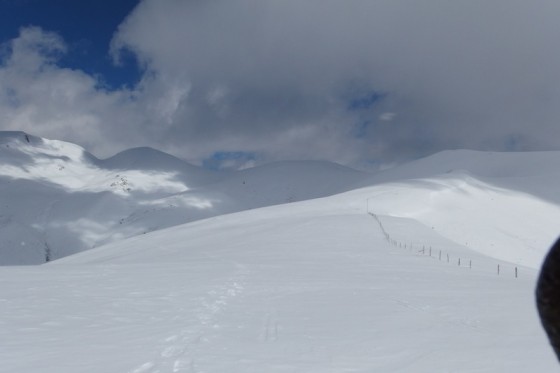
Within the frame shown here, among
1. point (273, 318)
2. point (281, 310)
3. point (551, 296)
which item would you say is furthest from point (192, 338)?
point (551, 296)

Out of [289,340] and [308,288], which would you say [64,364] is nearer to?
[289,340]

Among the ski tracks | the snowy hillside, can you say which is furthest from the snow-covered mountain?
the snowy hillside

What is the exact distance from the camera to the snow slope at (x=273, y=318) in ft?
23.0

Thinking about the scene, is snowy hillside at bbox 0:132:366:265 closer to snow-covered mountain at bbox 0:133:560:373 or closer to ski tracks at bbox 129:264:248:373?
snow-covered mountain at bbox 0:133:560:373

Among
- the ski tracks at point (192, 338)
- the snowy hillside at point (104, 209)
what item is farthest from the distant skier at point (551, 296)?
the snowy hillside at point (104, 209)

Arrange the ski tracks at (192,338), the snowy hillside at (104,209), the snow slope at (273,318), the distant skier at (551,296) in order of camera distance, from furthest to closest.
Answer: the snowy hillside at (104,209) < the snow slope at (273,318) < the ski tracks at (192,338) < the distant skier at (551,296)

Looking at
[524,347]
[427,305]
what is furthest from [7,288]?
[524,347]

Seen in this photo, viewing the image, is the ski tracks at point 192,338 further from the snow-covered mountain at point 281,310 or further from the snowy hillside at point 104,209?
the snowy hillside at point 104,209

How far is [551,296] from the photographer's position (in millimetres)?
1816

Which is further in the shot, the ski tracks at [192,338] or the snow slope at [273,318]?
the snow slope at [273,318]

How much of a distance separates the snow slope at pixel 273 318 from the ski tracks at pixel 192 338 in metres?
0.03

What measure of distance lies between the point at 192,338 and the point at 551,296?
23.6ft

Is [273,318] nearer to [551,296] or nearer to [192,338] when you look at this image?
[192,338]

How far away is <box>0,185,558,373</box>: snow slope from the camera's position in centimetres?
701
